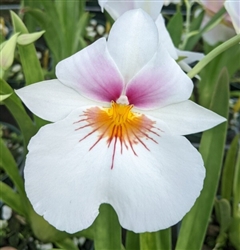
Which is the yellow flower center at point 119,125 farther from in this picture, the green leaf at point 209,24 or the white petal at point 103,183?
the green leaf at point 209,24

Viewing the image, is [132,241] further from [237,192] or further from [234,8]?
[234,8]

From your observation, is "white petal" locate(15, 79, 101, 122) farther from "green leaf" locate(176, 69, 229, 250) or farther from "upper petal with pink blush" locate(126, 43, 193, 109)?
"green leaf" locate(176, 69, 229, 250)

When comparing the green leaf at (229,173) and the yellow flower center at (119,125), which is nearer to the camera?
the yellow flower center at (119,125)

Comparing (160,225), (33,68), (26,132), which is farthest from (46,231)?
(160,225)

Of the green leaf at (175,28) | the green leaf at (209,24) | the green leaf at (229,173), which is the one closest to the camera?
the green leaf at (209,24)

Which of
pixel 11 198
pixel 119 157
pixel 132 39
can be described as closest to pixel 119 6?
pixel 132 39

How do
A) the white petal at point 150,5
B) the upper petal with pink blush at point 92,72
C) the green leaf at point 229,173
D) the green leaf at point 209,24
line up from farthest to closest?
1. the green leaf at point 229,173
2. the green leaf at point 209,24
3. the white petal at point 150,5
4. the upper petal with pink blush at point 92,72

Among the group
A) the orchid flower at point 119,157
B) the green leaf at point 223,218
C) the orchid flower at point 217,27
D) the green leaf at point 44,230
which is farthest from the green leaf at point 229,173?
the orchid flower at point 119,157
